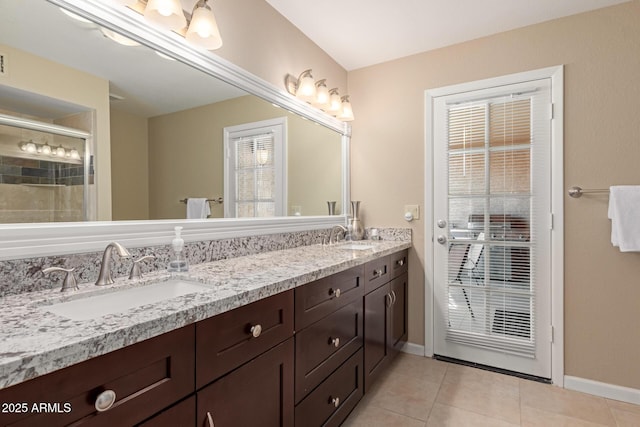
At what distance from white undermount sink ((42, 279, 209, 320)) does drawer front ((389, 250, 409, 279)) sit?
1.45m

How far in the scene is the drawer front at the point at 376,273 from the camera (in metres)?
1.90

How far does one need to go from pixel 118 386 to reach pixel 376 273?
60.6 inches

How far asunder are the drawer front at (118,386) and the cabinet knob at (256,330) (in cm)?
23

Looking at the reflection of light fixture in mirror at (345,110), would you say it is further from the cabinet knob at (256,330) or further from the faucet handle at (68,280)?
the faucet handle at (68,280)

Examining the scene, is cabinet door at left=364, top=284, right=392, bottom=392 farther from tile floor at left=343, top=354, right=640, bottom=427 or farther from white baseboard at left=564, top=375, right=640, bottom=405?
white baseboard at left=564, top=375, right=640, bottom=405

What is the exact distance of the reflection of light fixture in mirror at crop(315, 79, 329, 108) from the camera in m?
2.36

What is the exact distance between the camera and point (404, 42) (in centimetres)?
242

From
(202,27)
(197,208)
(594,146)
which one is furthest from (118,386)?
(594,146)

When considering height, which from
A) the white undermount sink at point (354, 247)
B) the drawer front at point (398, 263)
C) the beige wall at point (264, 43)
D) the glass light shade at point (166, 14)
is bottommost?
the drawer front at point (398, 263)

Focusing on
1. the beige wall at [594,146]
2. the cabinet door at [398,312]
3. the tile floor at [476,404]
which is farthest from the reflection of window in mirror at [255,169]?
the beige wall at [594,146]

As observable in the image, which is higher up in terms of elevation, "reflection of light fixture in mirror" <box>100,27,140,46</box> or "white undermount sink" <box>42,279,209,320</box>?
"reflection of light fixture in mirror" <box>100,27,140,46</box>

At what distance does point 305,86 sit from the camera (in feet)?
7.34

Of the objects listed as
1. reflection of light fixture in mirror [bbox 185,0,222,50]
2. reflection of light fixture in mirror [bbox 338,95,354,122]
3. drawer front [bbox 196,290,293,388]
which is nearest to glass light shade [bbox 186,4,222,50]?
reflection of light fixture in mirror [bbox 185,0,222,50]

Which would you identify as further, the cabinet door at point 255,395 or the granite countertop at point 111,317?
the cabinet door at point 255,395
